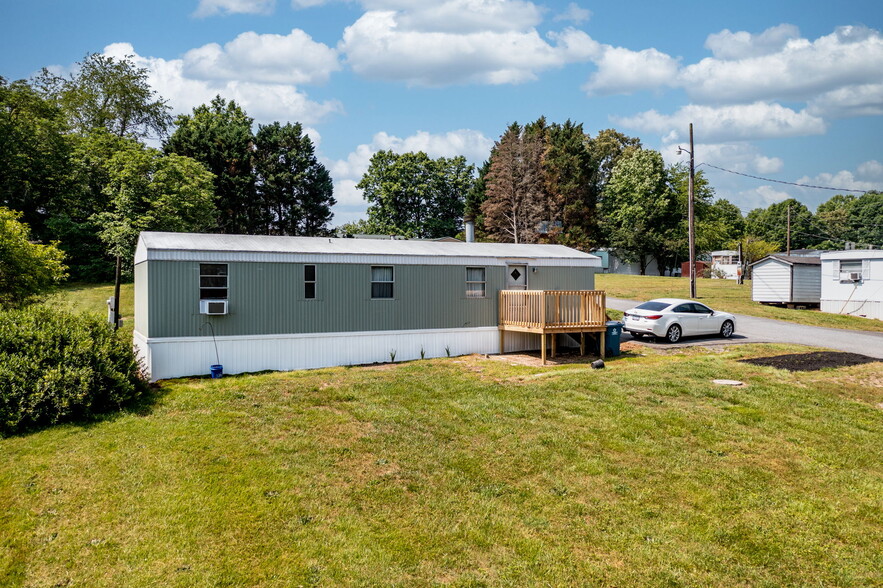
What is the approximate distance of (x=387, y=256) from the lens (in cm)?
1548

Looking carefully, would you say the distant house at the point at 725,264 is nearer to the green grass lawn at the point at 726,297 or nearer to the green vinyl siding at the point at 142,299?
the green grass lawn at the point at 726,297

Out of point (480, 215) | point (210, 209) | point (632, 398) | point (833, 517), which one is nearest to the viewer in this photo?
point (833, 517)

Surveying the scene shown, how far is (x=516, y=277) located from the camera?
690 inches

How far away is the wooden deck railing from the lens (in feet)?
50.1

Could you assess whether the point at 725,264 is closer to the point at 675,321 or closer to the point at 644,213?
the point at 644,213

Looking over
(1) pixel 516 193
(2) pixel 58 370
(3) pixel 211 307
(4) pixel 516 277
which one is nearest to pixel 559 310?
(4) pixel 516 277

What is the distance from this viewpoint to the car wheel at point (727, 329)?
61.7ft

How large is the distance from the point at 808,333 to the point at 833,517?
1546cm

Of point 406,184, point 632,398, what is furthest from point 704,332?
point 406,184

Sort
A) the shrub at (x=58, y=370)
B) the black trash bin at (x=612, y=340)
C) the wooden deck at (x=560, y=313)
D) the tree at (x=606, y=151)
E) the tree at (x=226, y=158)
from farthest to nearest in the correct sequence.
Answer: the tree at (x=606, y=151)
the tree at (x=226, y=158)
the black trash bin at (x=612, y=340)
the wooden deck at (x=560, y=313)
the shrub at (x=58, y=370)

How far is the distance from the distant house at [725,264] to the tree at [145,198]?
41.5 m

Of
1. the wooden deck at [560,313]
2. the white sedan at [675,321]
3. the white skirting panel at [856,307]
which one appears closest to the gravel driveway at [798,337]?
the white sedan at [675,321]

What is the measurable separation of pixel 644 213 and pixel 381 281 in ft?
126

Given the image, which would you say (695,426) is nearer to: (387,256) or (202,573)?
(202,573)
